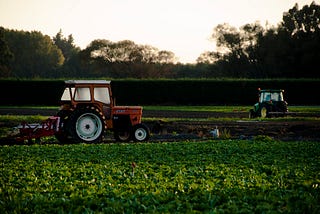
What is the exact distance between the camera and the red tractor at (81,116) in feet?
53.8

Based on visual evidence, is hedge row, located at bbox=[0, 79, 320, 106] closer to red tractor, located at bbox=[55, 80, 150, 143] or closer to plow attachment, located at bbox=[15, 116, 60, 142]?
red tractor, located at bbox=[55, 80, 150, 143]

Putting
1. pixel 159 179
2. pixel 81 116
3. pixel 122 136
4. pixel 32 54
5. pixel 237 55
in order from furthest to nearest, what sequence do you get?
pixel 32 54
pixel 237 55
pixel 122 136
pixel 81 116
pixel 159 179

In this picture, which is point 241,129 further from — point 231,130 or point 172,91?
point 172,91

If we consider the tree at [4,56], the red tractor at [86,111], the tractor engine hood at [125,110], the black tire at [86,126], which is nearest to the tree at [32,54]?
the tree at [4,56]

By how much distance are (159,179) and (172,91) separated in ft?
131

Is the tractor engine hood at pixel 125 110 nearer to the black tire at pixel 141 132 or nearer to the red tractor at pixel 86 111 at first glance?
the red tractor at pixel 86 111

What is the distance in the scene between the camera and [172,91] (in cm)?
4959

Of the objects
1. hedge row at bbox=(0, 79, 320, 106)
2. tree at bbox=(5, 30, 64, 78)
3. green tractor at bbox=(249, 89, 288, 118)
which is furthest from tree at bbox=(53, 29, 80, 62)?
green tractor at bbox=(249, 89, 288, 118)

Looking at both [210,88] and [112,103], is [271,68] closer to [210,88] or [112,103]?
[210,88]

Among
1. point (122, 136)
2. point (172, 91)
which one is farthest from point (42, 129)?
point (172, 91)

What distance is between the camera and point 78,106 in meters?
16.7

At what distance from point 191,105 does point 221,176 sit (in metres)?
39.3

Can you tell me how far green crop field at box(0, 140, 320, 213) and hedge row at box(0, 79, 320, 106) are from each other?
1321 inches

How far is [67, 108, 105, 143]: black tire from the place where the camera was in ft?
53.6
